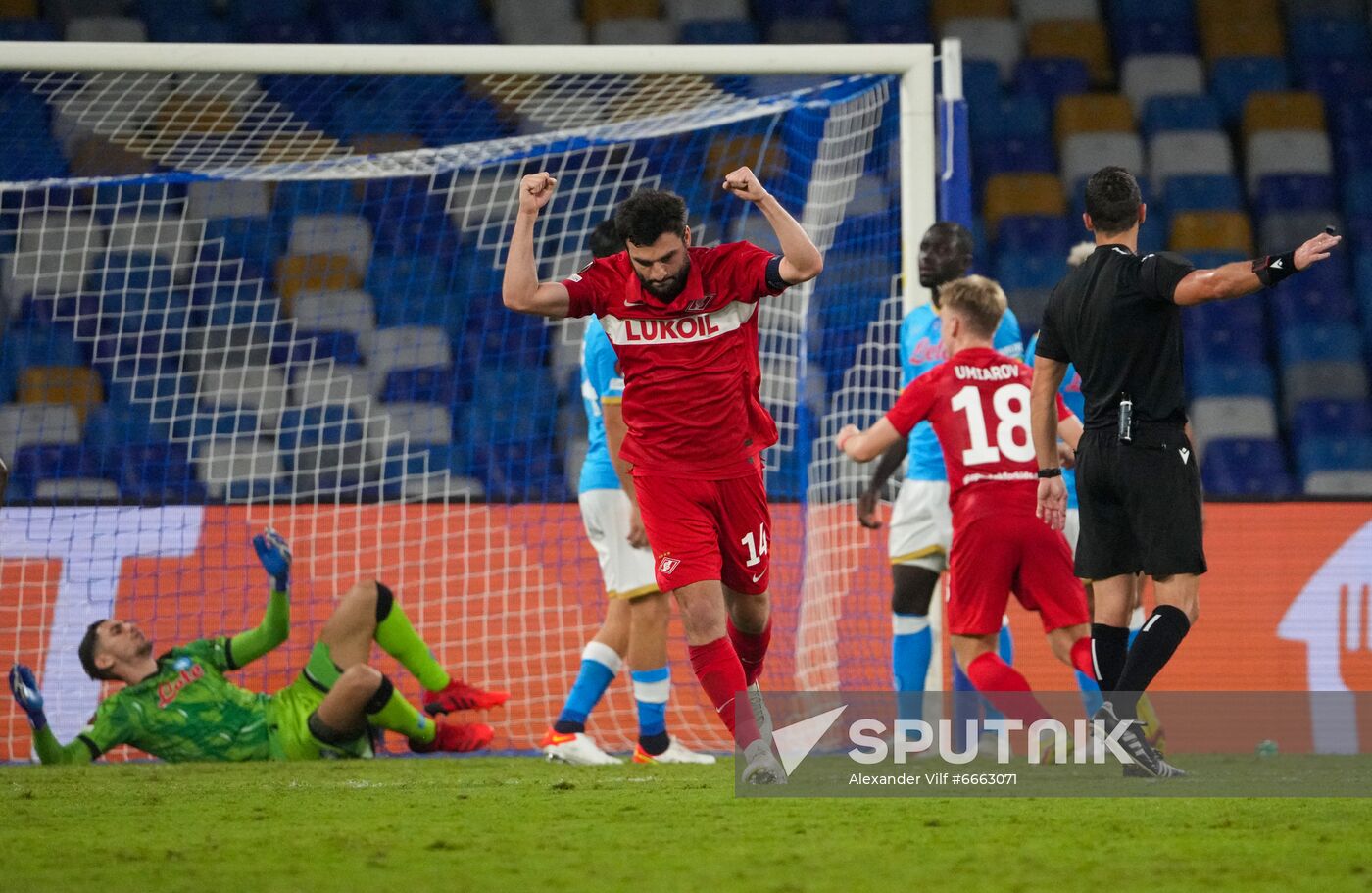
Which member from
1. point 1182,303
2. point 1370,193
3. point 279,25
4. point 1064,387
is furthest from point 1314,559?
point 279,25

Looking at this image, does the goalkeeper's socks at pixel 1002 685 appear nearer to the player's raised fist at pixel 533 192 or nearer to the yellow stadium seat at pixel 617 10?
the player's raised fist at pixel 533 192

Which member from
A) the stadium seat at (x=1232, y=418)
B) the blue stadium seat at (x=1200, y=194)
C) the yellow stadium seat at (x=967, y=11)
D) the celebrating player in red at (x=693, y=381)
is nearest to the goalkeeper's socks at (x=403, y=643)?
the celebrating player in red at (x=693, y=381)

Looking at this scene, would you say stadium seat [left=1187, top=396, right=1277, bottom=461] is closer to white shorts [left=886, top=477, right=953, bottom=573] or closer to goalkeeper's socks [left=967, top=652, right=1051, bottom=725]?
white shorts [left=886, top=477, right=953, bottom=573]

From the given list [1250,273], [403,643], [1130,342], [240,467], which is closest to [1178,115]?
[240,467]

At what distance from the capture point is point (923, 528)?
20.6 ft

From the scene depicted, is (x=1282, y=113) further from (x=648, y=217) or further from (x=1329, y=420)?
(x=648, y=217)

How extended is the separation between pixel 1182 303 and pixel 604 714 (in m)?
3.57

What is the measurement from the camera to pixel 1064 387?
20.8ft

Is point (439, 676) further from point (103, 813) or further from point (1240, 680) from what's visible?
point (1240, 680)

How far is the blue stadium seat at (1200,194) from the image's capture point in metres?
11.3

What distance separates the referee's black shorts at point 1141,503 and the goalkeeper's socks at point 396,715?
296cm

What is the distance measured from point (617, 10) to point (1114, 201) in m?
7.92

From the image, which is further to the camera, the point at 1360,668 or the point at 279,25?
the point at 279,25

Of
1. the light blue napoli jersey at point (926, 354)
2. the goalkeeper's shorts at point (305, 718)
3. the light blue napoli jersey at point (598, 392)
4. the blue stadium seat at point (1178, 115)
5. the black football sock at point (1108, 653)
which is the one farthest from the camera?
the blue stadium seat at point (1178, 115)
